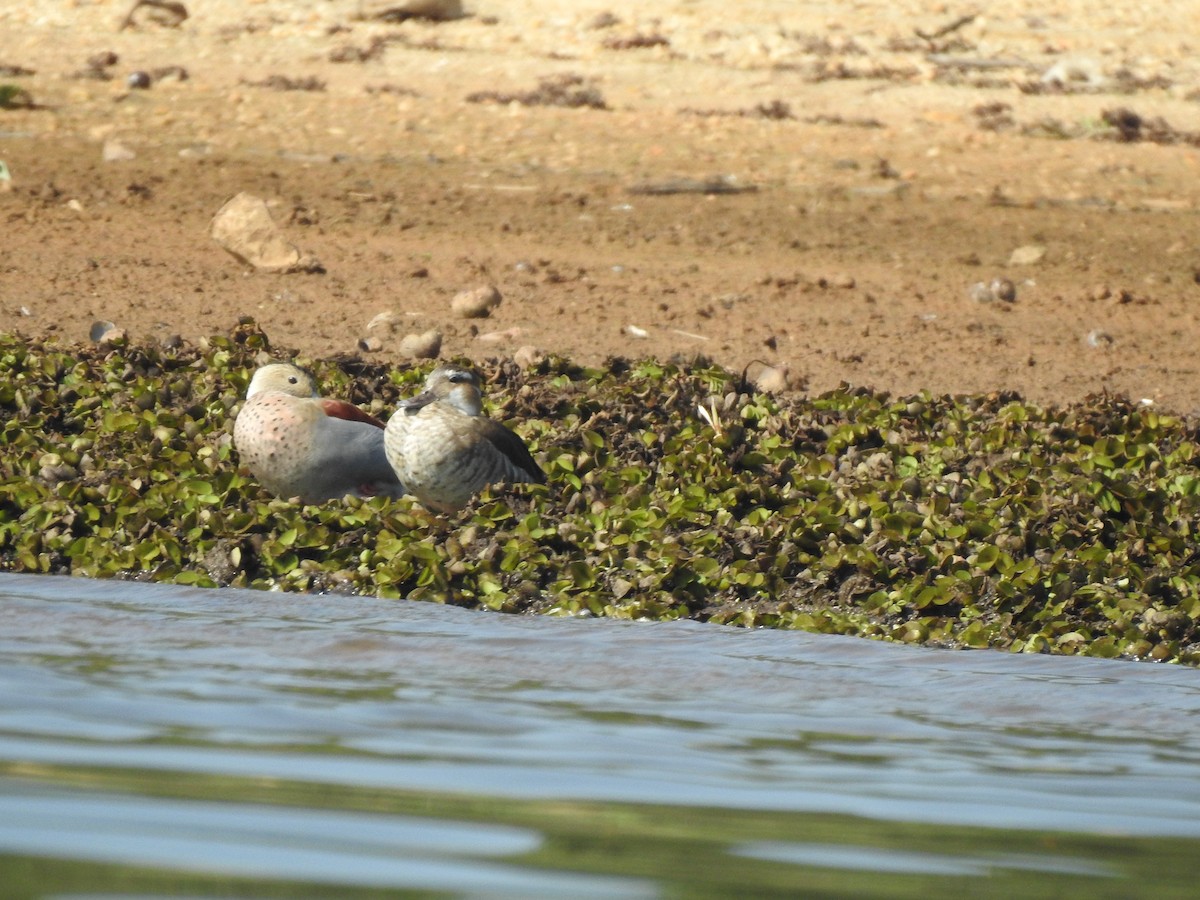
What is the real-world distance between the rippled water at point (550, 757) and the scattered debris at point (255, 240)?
→ 518cm

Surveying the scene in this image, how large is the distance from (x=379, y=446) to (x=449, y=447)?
0.46 metres

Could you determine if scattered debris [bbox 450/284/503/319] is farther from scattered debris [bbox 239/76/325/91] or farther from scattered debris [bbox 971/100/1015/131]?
scattered debris [bbox 971/100/1015/131]

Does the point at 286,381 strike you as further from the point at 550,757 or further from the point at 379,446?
the point at 550,757

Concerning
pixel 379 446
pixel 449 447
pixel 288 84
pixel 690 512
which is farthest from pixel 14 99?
pixel 690 512

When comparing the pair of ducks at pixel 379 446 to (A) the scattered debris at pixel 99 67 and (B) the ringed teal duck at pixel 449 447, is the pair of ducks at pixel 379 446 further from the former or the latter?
(A) the scattered debris at pixel 99 67

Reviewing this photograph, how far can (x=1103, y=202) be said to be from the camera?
47.9ft

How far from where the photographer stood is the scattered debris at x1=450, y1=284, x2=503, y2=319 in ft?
34.4

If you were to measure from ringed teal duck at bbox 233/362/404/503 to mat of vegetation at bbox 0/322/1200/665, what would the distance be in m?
0.11

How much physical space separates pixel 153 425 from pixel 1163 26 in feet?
61.9

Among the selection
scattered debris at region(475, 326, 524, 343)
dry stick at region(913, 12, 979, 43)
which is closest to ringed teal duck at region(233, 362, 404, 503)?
scattered debris at region(475, 326, 524, 343)

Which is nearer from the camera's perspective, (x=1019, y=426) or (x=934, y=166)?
(x=1019, y=426)

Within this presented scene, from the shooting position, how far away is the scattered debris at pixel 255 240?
11203 millimetres

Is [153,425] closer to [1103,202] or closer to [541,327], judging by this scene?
[541,327]

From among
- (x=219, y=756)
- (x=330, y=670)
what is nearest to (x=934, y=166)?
(x=330, y=670)
